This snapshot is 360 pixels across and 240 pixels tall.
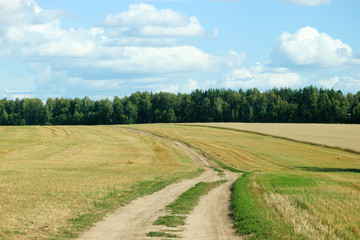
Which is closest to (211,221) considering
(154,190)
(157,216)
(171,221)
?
(171,221)

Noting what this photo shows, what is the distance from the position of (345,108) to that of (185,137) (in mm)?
90951

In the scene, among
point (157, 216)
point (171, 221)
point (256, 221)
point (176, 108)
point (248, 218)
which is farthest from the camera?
point (176, 108)

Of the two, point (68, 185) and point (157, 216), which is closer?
point (157, 216)

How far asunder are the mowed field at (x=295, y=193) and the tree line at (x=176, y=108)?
98.4 metres

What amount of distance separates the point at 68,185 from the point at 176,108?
6189 inches

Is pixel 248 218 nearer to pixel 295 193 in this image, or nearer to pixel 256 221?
pixel 256 221

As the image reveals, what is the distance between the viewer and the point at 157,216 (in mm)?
19516

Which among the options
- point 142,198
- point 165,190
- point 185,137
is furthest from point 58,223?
point 185,137

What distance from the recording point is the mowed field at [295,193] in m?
16.9

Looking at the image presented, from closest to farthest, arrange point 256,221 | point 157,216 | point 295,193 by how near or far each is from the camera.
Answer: point 256,221, point 157,216, point 295,193

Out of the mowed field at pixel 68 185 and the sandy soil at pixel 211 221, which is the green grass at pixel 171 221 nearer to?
the sandy soil at pixel 211 221

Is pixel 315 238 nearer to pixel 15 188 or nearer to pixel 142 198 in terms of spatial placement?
pixel 142 198

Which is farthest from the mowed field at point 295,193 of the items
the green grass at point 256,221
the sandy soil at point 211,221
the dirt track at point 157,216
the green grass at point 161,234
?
the green grass at point 161,234

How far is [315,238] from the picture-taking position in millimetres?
15172
